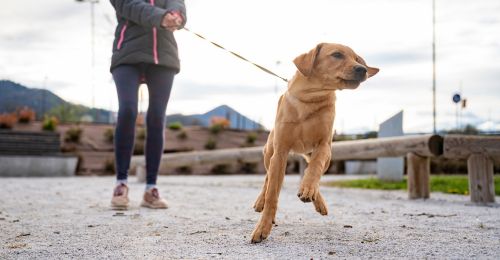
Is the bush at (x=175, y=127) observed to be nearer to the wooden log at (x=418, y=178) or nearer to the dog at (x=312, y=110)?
the wooden log at (x=418, y=178)

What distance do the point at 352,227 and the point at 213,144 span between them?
15.8 m

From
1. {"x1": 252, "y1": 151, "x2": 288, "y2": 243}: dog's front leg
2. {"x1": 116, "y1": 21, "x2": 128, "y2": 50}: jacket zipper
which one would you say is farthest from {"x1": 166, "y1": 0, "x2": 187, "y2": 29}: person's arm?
{"x1": 252, "y1": 151, "x2": 288, "y2": 243}: dog's front leg

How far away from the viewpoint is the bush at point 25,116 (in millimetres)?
19031

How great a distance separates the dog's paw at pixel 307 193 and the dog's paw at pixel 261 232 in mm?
275

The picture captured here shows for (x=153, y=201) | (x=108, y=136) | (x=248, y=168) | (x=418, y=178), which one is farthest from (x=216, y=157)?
(x=108, y=136)

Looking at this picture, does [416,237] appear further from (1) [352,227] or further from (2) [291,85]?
(2) [291,85]

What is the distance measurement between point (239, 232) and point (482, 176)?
3.46 m

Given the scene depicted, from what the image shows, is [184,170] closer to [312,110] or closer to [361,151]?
[361,151]

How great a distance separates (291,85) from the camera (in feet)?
10.6

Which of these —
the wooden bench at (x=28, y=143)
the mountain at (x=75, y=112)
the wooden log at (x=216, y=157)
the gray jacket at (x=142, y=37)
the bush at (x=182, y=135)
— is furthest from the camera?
the mountain at (x=75, y=112)

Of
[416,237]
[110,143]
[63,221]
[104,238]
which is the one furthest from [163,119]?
[110,143]

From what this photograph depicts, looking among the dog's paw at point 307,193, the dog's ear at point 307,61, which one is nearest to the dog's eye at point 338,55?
the dog's ear at point 307,61

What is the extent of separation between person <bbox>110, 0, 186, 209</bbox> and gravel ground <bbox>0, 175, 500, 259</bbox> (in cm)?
41

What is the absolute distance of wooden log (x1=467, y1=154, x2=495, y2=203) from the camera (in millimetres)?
5664
